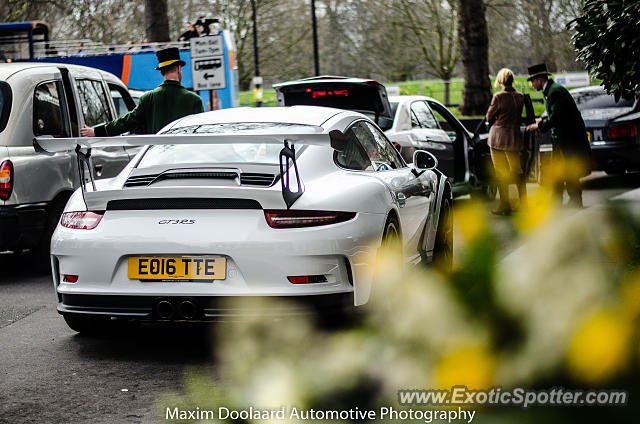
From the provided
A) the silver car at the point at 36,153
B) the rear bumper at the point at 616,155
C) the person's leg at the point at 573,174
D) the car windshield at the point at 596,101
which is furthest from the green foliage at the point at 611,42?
the car windshield at the point at 596,101

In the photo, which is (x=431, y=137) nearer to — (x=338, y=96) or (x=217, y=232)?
(x=338, y=96)

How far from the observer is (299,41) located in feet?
170

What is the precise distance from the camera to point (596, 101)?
16.2 meters

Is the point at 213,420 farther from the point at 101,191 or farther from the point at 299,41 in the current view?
the point at 299,41

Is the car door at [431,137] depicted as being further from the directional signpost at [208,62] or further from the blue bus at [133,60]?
the blue bus at [133,60]

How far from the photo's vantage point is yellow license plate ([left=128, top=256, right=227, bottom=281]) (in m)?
4.75

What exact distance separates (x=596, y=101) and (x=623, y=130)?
1.17m

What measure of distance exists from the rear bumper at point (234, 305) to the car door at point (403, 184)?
1.09 m

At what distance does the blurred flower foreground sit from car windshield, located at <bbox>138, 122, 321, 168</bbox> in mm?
3567

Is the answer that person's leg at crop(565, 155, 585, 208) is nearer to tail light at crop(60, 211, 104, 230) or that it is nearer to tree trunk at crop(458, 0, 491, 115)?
tail light at crop(60, 211, 104, 230)

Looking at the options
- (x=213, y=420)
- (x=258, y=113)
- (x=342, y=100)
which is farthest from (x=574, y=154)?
(x=213, y=420)

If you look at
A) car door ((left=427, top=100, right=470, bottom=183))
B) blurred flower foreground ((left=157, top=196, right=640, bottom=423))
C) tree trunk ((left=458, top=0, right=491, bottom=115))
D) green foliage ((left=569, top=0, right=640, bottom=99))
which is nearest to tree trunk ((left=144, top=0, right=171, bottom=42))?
tree trunk ((left=458, top=0, right=491, bottom=115))

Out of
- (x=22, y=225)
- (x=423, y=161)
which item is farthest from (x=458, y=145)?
(x=22, y=225)

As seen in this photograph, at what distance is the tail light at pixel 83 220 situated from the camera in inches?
199
